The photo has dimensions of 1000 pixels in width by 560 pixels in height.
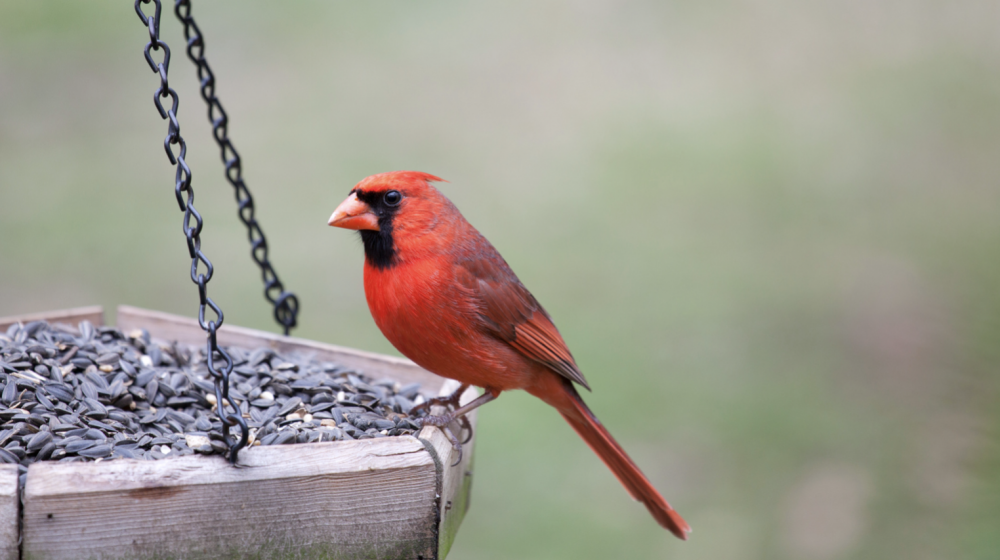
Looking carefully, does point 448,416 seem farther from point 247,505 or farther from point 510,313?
point 247,505

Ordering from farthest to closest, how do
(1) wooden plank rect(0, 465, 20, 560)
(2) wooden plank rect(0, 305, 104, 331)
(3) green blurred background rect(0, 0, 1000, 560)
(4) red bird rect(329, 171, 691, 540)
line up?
(3) green blurred background rect(0, 0, 1000, 560), (2) wooden plank rect(0, 305, 104, 331), (4) red bird rect(329, 171, 691, 540), (1) wooden plank rect(0, 465, 20, 560)

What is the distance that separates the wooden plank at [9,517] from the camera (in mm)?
1955

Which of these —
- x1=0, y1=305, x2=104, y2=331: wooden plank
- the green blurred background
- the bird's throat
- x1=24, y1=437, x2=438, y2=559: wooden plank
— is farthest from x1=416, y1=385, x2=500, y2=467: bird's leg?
the green blurred background

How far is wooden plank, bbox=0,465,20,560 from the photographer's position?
6.41 ft

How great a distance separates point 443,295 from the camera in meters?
2.73

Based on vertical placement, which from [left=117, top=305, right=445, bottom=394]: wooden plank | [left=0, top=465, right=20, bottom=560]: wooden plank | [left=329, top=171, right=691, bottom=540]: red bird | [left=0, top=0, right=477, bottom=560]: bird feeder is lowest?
[left=0, top=465, right=20, bottom=560]: wooden plank

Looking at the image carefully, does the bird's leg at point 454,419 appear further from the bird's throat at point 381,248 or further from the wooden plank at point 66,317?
the wooden plank at point 66,317

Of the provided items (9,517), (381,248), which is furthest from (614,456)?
(9,517)

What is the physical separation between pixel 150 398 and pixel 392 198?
0.92 meters

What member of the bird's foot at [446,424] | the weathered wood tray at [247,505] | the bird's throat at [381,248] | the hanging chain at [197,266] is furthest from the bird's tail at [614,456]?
the hanging chain at [197,266]

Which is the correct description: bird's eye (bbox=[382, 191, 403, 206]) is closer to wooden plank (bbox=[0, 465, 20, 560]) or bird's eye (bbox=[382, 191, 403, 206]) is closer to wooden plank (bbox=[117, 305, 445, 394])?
wooden plank (bbox=[117, 305, 445, 394])

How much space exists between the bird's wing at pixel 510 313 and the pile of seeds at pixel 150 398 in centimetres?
42

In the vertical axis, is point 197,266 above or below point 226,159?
below

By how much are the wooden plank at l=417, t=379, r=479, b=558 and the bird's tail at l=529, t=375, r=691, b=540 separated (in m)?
0.39
